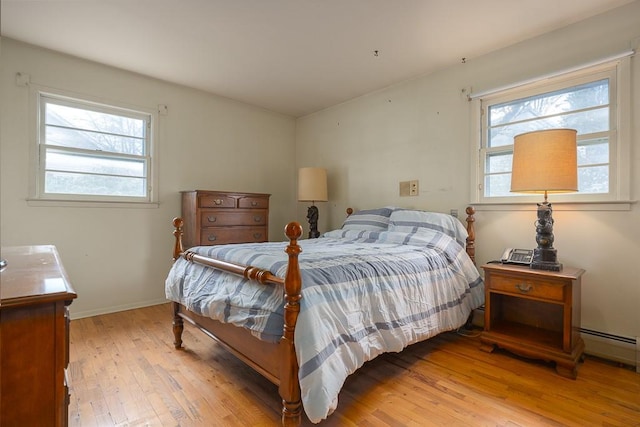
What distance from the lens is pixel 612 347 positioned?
212cm

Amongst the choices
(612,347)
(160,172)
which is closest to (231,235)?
(160,172)

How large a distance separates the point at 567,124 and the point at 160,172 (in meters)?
3.64

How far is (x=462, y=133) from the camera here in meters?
2.84

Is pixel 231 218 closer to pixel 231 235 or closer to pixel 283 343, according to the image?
pixel 231 235

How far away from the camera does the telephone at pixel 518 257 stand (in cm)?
218

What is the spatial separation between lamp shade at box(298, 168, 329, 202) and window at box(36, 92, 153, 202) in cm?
161

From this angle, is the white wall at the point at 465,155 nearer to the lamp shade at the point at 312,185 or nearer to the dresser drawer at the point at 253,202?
the lamp shade at the point at 312,185

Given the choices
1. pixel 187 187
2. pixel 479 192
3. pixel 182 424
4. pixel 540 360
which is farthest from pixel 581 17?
pixel 187 187

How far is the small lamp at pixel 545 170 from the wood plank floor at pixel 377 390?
70 centimetres

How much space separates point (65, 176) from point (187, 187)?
1062 mm

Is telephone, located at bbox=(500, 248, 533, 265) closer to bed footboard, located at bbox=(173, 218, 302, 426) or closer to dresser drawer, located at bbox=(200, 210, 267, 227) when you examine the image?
bed footboard, located at bbox=(173, 218, 302, 426)

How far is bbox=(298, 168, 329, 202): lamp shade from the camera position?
3701 mm

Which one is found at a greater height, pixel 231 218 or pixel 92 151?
pixel 92 151

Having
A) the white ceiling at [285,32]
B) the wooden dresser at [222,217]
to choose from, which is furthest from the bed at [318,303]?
the white ceiling at [285,32]
